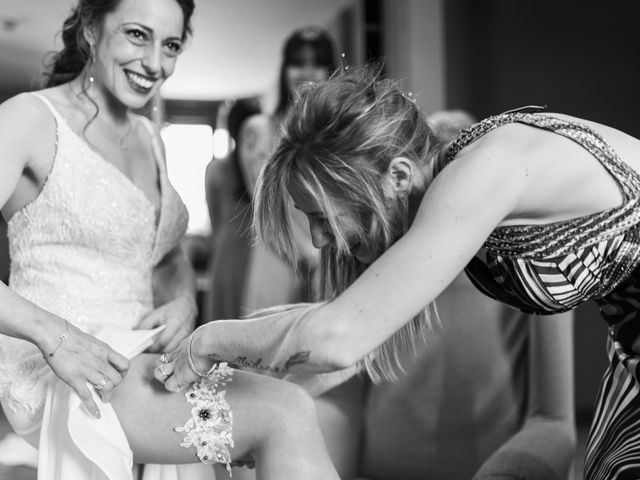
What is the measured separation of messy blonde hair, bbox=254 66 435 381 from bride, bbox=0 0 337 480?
0.94 ft

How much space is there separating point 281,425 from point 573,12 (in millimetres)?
3602

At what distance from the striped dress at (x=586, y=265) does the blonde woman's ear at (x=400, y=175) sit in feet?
0.20

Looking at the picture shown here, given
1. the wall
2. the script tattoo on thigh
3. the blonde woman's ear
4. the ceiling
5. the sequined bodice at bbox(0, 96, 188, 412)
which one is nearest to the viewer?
the script tattoo on thigh

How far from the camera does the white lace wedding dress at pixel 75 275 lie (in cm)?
138

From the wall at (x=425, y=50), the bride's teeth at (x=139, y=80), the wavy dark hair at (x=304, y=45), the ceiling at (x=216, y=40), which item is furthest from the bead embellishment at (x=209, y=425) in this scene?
the wall at (x=425, y=50)

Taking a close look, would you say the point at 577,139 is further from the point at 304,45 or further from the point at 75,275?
the point at 304,45

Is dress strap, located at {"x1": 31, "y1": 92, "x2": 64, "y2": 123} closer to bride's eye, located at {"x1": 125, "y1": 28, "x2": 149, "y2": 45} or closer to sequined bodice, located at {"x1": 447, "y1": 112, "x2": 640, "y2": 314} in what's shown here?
A: bride's eye, located at {"x1": 125, "y1": 28, "x2": 149, "y2": 45}

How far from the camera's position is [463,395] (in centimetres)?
188

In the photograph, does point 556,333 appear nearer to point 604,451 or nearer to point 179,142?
point 604,451

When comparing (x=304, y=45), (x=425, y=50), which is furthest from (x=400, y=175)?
(x=425, y=50)

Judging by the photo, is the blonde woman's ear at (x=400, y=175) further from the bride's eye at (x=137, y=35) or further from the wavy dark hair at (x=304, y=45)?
the wavy dark hair at (x=304, y=45)

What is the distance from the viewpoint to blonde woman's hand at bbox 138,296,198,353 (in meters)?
1.60

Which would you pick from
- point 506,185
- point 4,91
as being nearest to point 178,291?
point 506,185

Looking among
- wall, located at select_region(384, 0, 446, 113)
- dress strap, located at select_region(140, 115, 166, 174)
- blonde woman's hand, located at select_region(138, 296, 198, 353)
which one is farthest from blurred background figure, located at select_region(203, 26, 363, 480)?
wall, located at select_region(384, 0, 446, 113)
